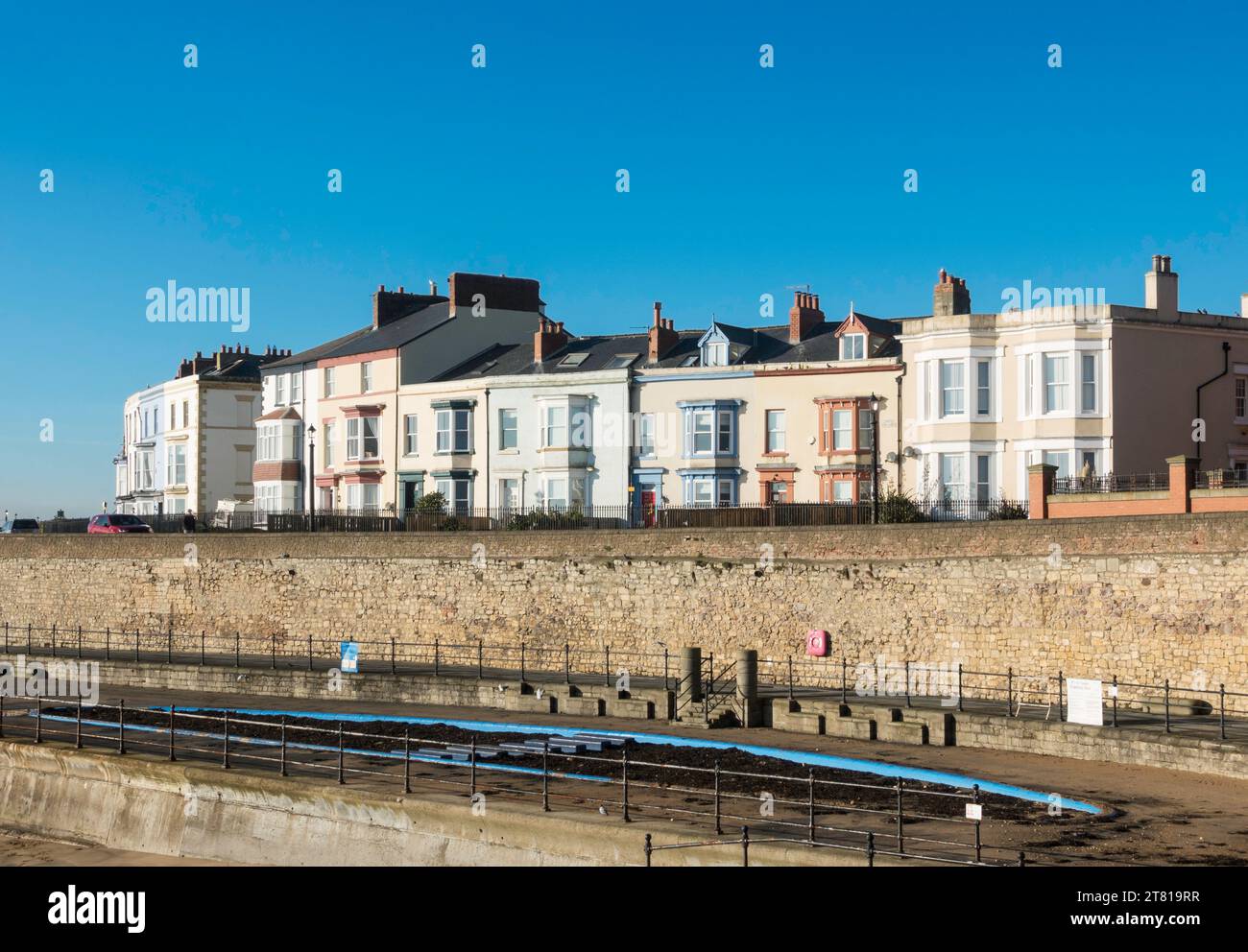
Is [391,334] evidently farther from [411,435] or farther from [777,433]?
[777,433]

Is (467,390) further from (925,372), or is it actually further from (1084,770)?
(1084,770)

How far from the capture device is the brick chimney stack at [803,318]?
49969mm

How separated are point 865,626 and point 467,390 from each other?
2346cm

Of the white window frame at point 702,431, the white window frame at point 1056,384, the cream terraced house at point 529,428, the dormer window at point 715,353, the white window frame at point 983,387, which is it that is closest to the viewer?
the white window frame at point 1056,384

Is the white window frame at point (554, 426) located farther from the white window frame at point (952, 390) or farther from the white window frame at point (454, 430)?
the white window frame at point (952, 390)

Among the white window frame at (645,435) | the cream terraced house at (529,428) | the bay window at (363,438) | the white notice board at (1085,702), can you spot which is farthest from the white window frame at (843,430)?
the white notice board at (1085,702)

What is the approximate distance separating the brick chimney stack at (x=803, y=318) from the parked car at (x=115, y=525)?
2547cm

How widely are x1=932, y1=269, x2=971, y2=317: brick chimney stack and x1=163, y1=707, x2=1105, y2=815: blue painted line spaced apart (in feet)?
64.2

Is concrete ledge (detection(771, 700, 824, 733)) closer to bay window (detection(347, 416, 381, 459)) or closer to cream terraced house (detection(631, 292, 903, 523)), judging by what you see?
cream terraced house (detection(631, 292, 903, 523))

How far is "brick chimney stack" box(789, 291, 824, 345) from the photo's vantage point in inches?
1967

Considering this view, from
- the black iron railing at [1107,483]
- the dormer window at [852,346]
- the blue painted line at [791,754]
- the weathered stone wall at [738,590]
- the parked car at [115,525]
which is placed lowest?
the blue painted line at [791,754]

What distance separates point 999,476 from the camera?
40.8 meters

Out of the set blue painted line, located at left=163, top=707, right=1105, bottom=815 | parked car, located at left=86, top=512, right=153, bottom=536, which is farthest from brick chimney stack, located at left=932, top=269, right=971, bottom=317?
parked car, located at left=86, top=512, right=153, bottom=536
